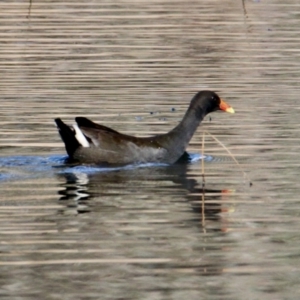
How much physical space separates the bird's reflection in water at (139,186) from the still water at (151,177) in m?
0.02

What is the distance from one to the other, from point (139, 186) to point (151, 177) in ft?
1.82

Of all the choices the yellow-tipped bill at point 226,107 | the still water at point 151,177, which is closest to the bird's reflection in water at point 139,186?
the still water at point 151,177

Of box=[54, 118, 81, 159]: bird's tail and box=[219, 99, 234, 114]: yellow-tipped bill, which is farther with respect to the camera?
box=[219, 99, 234, 114]: yellow-tipped bill

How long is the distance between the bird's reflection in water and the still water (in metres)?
0.02

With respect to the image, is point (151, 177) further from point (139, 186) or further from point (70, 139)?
point (70, 139)

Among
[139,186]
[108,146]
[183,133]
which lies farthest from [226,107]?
[139,186]

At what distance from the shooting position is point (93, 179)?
11617 mm

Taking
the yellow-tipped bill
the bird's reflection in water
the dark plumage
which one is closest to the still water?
the bird's reflection in water

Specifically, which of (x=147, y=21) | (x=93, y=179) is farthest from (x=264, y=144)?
(x=147, y=21)

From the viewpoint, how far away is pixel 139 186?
11.2m

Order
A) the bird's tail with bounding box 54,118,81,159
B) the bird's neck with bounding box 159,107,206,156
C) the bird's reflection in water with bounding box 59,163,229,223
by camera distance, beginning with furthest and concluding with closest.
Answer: the bird's neck with bounding box 159,107,206,156 → the bird's tail with bounding box 54,118,81,159 → the bird's reflection in water with bounding box 59,163,229,223

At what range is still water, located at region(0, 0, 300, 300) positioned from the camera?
26.5 ft

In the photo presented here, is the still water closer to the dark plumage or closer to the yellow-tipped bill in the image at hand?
the dark plumage

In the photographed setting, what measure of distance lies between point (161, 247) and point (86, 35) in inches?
595
